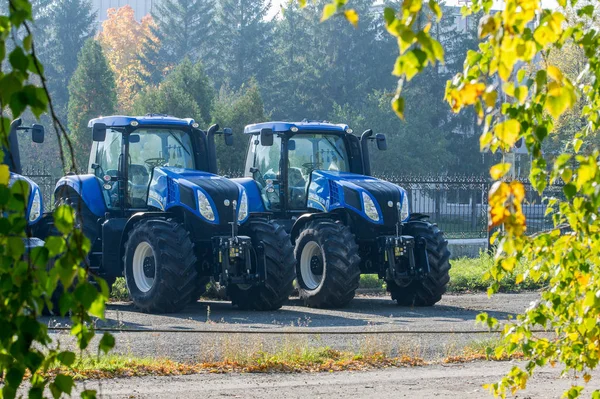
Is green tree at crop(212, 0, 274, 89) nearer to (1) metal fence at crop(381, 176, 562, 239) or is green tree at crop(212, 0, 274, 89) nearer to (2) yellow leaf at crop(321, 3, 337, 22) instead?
(1) metal fence at crop(381, 176, 562, 239)

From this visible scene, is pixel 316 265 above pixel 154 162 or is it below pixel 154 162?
below

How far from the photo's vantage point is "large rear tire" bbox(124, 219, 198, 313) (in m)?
15.3

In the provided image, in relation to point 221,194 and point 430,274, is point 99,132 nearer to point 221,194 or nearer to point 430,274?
point 221,194

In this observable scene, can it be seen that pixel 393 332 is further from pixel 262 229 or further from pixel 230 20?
pixel 230 20

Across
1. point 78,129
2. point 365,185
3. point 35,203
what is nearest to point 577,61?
point 78,129

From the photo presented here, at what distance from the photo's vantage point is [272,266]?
16.0m

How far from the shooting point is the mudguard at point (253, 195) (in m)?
18.6

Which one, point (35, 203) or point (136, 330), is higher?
point (35, 203)

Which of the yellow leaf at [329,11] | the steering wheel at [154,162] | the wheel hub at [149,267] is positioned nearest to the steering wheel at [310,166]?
the steering wheel at [154,162]

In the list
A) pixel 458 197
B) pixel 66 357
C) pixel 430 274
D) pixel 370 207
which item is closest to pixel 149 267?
pixel 370 207

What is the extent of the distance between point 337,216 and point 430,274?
1839 mm

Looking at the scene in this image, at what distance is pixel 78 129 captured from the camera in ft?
151

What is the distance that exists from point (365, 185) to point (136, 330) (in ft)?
19.1

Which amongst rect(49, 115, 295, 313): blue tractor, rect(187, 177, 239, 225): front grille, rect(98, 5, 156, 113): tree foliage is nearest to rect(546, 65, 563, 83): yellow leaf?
rect(49, 115, 295, 313): blue tractor
